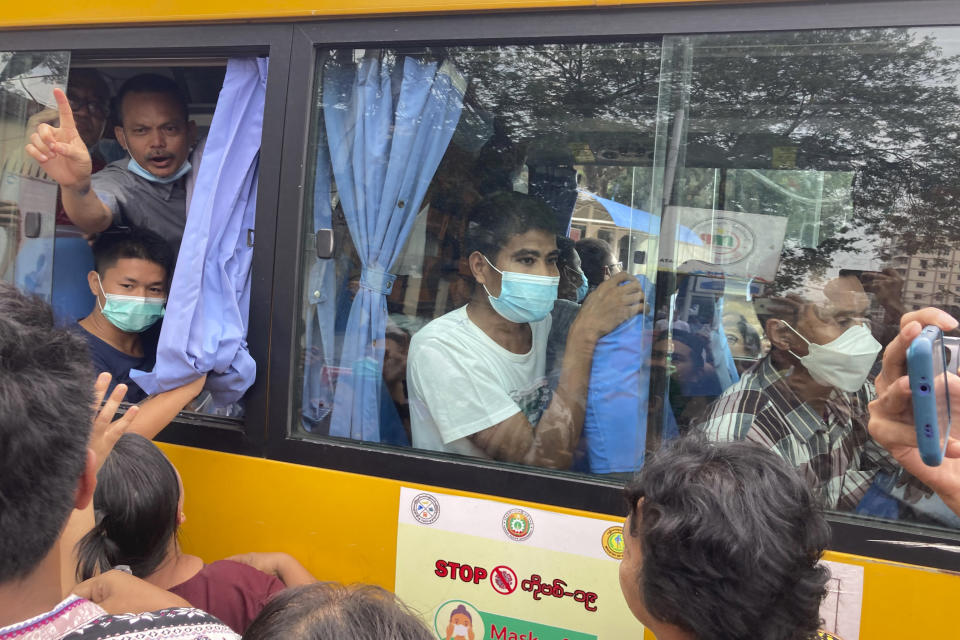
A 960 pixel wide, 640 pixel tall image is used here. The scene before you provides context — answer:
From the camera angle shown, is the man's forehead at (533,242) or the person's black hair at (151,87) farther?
the person's black hair at (151,87)

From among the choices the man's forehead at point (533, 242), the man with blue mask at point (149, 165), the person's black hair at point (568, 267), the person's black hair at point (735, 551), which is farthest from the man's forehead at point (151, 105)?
the person's black hair at point (735, 551)

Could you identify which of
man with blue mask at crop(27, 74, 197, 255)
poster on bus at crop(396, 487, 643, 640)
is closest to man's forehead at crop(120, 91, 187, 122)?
man with blue mask at crop(27, 74, 197, 255)

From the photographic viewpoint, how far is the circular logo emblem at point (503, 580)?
7.18 ft

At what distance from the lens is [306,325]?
8.32 ft

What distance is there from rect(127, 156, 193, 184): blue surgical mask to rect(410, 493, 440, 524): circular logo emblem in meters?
1.79

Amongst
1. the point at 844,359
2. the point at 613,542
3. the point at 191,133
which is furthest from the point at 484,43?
the point at 191,133

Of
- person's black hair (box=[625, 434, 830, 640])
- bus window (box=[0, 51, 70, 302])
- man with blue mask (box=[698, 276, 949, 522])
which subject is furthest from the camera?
bus window (box=[0, 51, 70, 302])

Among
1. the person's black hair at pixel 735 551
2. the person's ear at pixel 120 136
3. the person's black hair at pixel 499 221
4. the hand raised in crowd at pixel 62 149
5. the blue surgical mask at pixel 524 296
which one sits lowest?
the person's black hair at pixel 735 551

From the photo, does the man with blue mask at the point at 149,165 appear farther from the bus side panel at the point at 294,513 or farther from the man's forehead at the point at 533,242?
the man's forehead at the point at 533,242

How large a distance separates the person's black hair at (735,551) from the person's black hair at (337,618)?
17.3 inches

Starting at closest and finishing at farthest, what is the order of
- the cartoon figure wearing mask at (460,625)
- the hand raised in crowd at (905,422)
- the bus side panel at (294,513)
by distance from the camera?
the hand raised in crowd at (905,422), the cartoon figure wearing mask at (460,625), the bus side panel at (294,513)

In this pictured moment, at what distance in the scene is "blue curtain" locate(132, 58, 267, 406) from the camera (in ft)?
8.23

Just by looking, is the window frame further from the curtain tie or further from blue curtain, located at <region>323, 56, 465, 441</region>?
the curtain tie

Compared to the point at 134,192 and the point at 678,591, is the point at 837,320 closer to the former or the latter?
the point at 678,591
